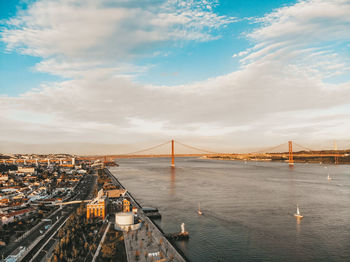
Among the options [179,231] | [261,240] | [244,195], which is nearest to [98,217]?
[179,231]

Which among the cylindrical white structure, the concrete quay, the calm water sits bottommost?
the calm water

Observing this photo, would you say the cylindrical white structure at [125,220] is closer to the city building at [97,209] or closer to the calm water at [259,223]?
the calm water at [259,223]

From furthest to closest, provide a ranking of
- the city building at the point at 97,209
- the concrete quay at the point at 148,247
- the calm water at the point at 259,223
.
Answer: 1. the city building at the point at 97,209
2. the calm water at the point at 259,223
3. the concrete quay at the point at 148,247

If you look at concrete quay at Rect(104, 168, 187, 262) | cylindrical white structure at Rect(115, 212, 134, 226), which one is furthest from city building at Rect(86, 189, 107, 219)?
concrete quay at Rect(104, 168, 187, 262)

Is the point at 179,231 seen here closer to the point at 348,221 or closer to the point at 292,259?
the point at 292,259

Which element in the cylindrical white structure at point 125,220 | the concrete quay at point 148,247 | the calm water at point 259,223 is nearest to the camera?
the concrete quay at point 148,247

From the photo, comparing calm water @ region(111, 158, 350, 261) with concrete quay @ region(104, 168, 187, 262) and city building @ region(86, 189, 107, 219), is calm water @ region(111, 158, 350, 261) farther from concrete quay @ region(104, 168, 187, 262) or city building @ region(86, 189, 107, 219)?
city building @ region(86, 189, 107, 219)

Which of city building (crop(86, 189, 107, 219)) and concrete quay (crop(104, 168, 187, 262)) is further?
city building (crop(86, 189, 107, 219))

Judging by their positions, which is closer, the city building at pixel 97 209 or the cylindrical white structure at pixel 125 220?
the cylindrical white structure at pixel 125 220

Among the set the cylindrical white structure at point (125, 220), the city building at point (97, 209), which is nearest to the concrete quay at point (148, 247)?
the cylindrical white structure at point (125, 220)
